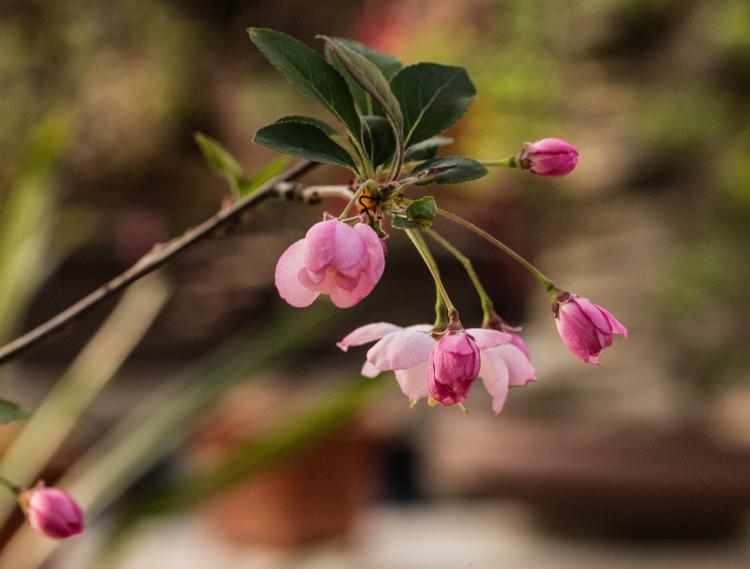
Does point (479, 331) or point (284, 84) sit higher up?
point (284, 84)

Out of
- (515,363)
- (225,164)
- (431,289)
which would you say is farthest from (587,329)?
(431,289)

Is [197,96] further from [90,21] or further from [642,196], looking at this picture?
[642,196]

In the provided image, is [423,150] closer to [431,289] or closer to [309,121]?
[309,121]

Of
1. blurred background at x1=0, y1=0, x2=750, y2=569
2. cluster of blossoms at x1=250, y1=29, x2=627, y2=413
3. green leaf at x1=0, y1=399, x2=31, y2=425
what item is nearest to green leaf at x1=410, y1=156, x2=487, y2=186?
cluster of blossoms at x1=250, y1=29, x2=627, y2=413

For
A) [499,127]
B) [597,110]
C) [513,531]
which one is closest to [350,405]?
[513,531]

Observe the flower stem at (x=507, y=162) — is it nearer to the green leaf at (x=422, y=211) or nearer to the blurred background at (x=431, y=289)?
the green leaf at (x=422, y=211)
